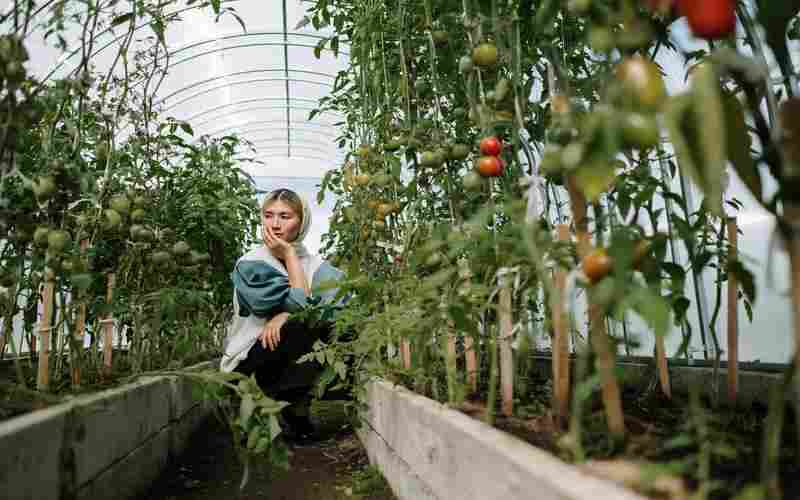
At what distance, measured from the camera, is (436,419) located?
3.33ft

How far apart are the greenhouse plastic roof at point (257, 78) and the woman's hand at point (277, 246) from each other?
129 inches

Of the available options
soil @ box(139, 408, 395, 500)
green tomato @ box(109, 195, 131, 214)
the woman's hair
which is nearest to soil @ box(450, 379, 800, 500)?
soil @ box(139, 408, 395, 500)

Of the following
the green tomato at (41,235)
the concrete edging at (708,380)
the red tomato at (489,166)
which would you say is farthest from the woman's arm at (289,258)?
the red tomato at (489,166)

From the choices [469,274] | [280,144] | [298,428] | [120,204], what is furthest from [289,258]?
[280,144]

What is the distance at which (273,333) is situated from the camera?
Answer: 89.0 inches

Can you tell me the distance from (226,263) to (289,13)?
4.04 metres

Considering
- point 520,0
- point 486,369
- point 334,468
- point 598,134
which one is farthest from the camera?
point 334,468

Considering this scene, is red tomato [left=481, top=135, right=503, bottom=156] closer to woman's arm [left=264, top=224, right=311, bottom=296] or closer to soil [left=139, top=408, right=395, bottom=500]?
soil [left=139, top=408, right=395, bottom=500]

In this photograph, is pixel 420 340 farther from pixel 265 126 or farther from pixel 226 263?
Result: pixel 265 126

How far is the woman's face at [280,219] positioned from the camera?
98.3 inches

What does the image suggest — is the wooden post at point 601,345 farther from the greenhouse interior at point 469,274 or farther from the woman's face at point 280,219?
the woman's face at point 280,219

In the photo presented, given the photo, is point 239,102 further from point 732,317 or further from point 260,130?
point 732,317

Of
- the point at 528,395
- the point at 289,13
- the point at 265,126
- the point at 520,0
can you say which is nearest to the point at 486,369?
the point at 528,395

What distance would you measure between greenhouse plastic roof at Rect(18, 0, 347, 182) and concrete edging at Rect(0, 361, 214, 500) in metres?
4.05
